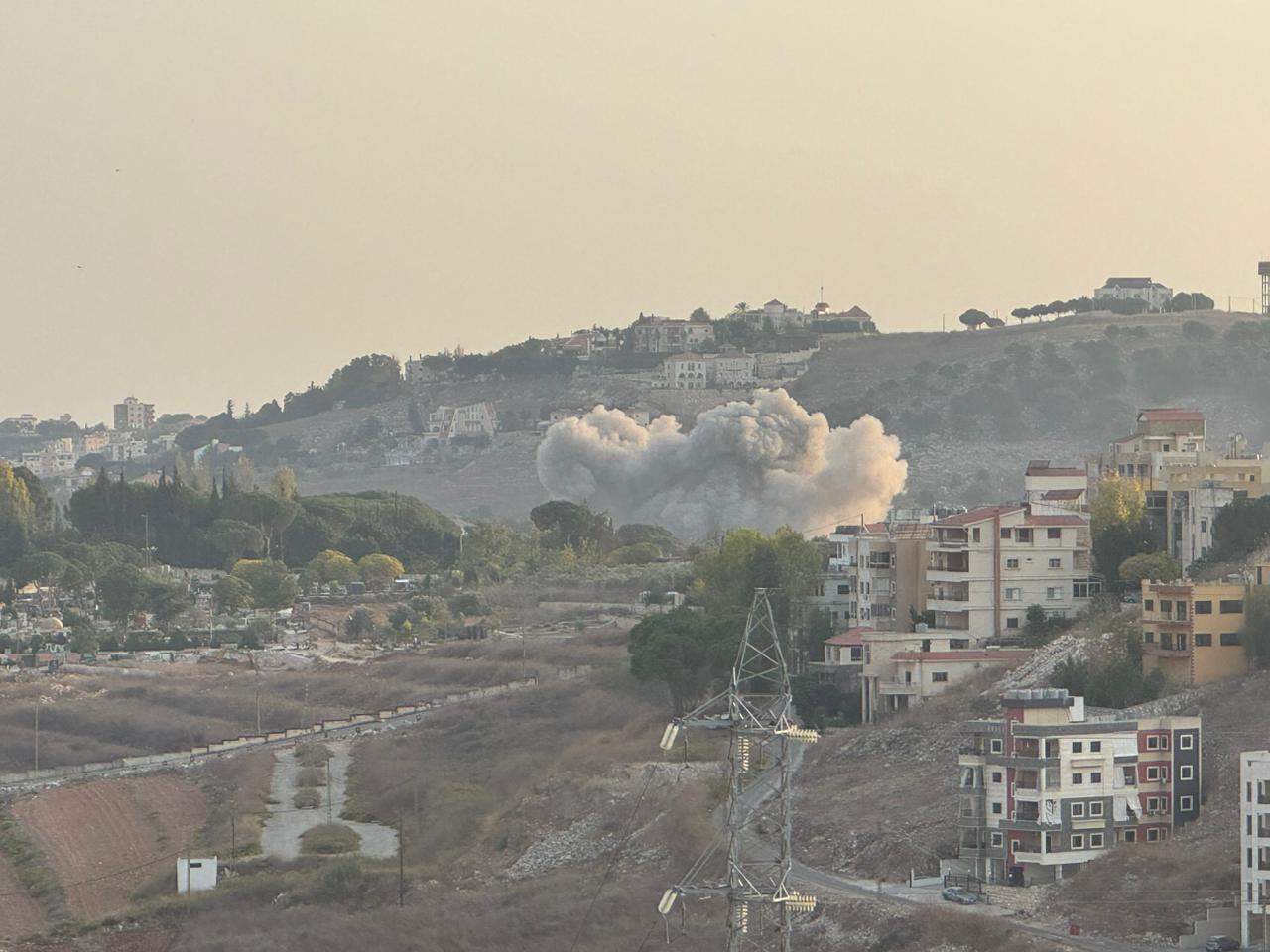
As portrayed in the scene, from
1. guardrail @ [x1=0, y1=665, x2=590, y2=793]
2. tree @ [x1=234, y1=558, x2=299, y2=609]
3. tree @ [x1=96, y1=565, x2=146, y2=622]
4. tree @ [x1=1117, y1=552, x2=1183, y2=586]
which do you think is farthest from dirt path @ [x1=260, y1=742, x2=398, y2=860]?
tree @ [x1=234, y1=558, x2=299, y2=609]

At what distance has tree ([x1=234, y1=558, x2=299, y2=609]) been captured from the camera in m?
99.3

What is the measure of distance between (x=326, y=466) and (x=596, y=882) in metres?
146

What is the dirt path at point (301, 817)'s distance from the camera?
56125 mm

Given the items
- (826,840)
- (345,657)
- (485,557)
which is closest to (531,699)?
(345,657)

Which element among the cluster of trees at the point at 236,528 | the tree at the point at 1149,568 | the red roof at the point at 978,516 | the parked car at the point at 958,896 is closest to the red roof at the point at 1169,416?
the red roof at the point at 978,516

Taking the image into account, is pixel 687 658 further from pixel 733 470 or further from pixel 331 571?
pixel 733 470

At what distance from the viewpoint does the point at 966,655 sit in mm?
57562

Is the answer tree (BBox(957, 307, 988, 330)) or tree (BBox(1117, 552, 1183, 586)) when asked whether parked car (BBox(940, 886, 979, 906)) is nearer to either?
tree (BBox(1117, 552, 1183, 586))

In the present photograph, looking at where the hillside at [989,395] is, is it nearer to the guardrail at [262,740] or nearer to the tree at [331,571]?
the tree at [331,571]

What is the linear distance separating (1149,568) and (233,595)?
44.6 m

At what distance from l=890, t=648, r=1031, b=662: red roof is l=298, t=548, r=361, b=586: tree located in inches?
1976

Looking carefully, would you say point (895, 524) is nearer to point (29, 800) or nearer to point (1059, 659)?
point (1059, 659)

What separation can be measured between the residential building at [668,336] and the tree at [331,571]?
247 ft

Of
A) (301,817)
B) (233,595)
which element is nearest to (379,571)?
(233,595)
